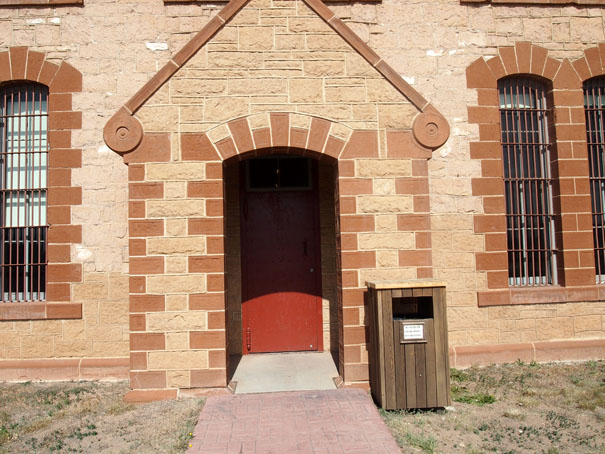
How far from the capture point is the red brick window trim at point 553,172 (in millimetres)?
6750

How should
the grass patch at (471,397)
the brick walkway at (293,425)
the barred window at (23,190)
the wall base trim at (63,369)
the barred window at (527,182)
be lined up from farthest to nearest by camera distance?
the barred window at (527,182) → the barred window at (23,190) → the wall base trim at (63,369) → the grass patch at (471,397) → the brick walkway at (293,425)

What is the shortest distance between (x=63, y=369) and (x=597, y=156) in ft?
27.8

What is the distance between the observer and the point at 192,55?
213 inches

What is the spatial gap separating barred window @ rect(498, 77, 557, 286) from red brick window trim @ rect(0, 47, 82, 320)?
20.7 feet

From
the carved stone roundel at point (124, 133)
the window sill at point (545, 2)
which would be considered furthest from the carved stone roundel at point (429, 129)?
the carved stone roundel at point (124, 133)

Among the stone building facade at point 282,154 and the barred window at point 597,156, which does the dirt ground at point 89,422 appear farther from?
the barred window at point 597,156

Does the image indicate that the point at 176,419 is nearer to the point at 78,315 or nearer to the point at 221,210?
the point at 221,210

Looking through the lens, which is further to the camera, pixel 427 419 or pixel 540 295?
pixel 540 295

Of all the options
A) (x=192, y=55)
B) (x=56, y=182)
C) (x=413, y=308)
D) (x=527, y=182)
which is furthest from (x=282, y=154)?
(x=527, y=182)

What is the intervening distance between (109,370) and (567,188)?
7115 millimetres

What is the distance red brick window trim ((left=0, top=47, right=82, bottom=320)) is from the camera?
6.40 meters

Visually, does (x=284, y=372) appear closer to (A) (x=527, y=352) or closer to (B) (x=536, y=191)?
(A) (x=527, y=352)

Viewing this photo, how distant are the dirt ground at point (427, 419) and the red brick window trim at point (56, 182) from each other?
3.49 ft

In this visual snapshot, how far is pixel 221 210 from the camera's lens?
5.42 metres
